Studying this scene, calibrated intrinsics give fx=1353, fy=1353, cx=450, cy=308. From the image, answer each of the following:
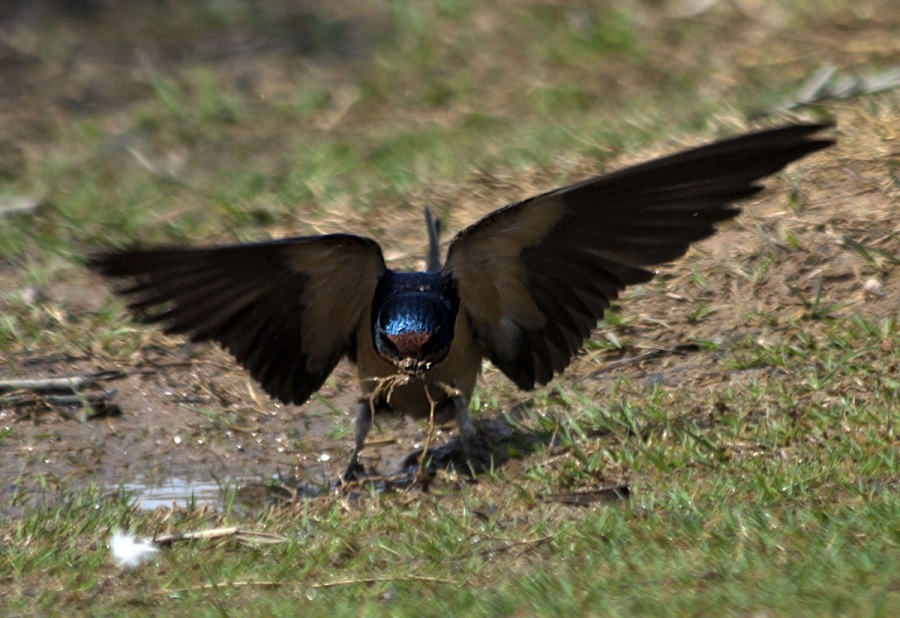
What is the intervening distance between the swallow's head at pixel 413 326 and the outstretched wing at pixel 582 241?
185 mm

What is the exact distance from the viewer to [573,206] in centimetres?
480

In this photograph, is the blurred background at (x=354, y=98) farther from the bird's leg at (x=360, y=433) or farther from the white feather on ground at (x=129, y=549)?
the white feather on ground at (x=129, y=549)

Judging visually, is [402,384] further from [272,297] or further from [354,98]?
[354,98]

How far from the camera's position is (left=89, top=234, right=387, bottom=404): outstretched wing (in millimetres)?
4715

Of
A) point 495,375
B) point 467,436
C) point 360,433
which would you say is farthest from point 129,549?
point 495,375

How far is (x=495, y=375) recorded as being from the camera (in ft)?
20.4

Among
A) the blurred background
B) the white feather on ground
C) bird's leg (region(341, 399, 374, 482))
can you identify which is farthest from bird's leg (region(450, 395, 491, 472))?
the blurred background

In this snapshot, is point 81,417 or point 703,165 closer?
point 703,165

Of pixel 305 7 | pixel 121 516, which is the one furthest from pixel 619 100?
pixel 121 516

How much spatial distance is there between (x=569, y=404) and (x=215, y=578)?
1948 millimetres

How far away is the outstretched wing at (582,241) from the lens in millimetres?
4484

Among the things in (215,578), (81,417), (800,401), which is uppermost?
(800,401)

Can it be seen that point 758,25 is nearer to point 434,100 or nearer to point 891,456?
point 434,100

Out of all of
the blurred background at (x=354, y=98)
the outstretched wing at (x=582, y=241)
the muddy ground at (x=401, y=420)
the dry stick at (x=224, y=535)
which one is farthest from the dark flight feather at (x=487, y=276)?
the blurred background at (x=354, y=98)
